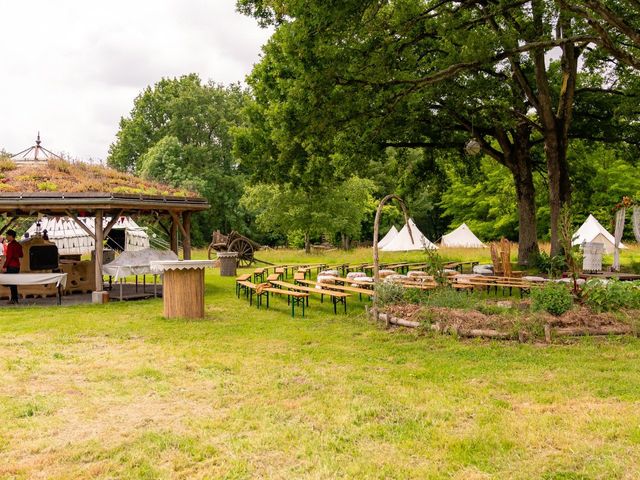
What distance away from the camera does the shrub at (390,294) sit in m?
10.1

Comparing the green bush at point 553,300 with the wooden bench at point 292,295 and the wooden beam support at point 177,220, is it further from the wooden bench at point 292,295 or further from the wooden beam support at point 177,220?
the wooden beam support at point 177,220

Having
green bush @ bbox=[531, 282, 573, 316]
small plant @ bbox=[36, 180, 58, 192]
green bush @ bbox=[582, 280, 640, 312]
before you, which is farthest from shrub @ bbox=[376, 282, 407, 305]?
small plant @ bbox=[36, 180, 58, 192]

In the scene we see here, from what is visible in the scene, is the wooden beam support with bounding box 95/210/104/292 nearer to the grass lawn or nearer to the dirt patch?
the grass lawn

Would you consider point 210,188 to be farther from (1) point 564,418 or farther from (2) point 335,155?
(1) point 564,418

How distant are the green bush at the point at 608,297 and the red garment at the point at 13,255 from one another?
12430 millimetres

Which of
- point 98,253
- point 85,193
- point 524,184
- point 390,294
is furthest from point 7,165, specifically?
point 524,184

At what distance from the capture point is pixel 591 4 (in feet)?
27.2

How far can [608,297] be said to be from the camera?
8906mm

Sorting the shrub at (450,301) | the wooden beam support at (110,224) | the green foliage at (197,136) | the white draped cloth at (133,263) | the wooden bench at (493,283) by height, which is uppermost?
the green foliage at (197,136)

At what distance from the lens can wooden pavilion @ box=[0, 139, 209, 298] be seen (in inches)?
496

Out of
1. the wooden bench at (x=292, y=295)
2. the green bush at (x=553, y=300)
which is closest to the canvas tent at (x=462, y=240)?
the wooden bench at (x=292, y=295)

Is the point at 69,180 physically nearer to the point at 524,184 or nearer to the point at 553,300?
the point at 553,300

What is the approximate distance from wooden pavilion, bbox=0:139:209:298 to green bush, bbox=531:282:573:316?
9.26m

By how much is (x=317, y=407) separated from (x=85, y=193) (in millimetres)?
9744
